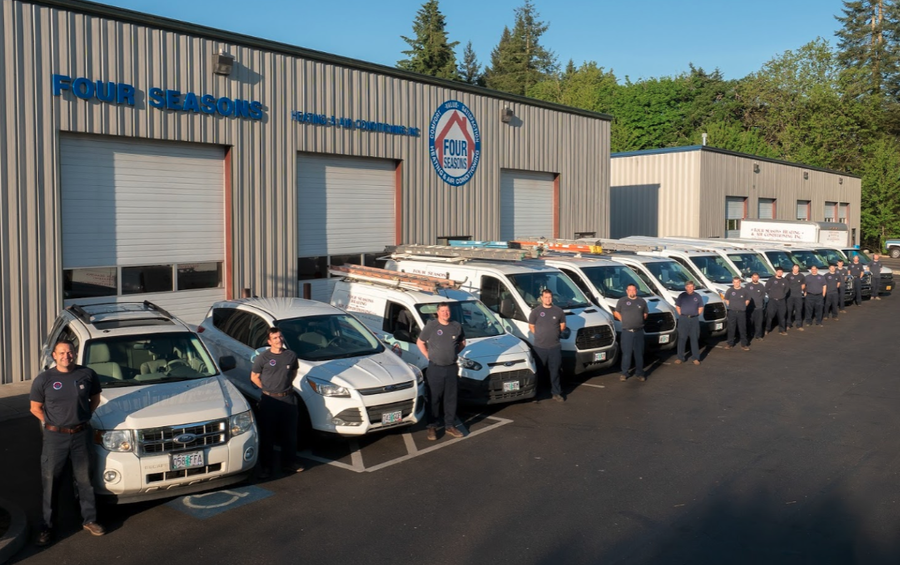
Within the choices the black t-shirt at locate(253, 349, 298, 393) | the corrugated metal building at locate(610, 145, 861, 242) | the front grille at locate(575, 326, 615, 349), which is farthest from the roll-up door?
the black t-shirt at locate(253, 349, 298, 393)

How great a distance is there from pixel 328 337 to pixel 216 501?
3.10m

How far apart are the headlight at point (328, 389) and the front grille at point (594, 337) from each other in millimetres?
5113

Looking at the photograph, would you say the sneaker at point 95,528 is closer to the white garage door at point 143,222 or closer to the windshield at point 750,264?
the white garage door at point 143,222

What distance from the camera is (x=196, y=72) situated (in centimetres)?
1488

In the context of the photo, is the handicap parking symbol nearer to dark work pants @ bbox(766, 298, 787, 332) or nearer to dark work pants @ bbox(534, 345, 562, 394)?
dark work pants @ bbox(534, 345, 562, 394)

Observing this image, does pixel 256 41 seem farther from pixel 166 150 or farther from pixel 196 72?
pixel 166 150

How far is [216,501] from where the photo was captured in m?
7.63

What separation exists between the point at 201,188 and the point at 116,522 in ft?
30.5

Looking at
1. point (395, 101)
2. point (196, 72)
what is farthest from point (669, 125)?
point (196, 72)

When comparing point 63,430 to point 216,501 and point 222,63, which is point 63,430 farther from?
point 222,63

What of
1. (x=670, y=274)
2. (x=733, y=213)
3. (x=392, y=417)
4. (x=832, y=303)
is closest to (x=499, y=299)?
(x=392, y=417)

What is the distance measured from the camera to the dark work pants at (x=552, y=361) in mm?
11836

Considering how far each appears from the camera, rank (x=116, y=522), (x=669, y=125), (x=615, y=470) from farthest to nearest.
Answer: (x=669, y=125), (x=615, y=470), (x=116, y=522)

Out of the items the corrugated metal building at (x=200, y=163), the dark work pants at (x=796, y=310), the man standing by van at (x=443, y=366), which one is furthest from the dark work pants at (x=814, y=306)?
the man standing by van at (x=443, y=366)
